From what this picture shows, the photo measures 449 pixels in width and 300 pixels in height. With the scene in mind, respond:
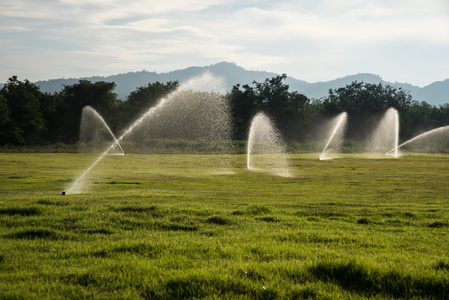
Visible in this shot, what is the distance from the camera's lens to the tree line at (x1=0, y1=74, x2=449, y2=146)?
83.1m

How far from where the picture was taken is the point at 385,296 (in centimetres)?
671

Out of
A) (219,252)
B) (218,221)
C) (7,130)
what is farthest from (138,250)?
(7,130)

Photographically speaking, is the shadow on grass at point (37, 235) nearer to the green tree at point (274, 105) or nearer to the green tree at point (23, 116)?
the green tree at point (23, 116)

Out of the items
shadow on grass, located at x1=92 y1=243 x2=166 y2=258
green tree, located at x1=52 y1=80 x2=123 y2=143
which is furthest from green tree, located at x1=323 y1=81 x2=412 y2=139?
shadow on grass, located at x1=92 y1=243 x2=166 y2=258

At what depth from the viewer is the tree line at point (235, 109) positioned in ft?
273

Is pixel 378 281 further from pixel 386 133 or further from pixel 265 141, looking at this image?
pixel 386 133

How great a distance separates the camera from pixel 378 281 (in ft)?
23.6

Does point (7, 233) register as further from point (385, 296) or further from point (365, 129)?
point (365, 129)

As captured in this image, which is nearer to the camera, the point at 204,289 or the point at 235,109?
the point at 204,289

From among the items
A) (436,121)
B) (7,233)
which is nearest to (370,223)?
(7,233)

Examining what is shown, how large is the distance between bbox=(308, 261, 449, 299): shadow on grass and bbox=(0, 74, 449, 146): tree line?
7834cm

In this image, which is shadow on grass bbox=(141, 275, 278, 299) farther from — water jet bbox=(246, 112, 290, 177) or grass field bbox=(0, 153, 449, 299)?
water jet bbox=(246, 112, 290, 177)

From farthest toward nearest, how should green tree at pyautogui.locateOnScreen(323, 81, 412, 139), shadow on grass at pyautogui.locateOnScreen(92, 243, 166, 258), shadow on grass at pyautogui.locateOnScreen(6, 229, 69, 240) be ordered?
green tree at pyautogui.locateOnScreen(323, 81, 412, 139)
shadow on grass at pyautogui.locateOnScreen(6, 229, 69, 240)
shadow on grass at pyautogui.locateOnScreen(92, 243, 166, 258)

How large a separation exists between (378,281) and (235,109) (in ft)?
325
